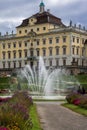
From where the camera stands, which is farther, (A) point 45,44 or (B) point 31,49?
(B) point 31,49

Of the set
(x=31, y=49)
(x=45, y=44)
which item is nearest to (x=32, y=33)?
(x=31, y=49)

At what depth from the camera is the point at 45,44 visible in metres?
84.4

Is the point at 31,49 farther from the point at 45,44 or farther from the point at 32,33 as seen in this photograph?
the point at 45,44

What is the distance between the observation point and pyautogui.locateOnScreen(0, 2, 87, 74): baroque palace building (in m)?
79.8

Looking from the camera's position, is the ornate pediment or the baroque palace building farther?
the ornate pediment

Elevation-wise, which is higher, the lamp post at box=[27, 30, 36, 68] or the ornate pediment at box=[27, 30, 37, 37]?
the ornate pediment at box=[27, 30, 37, 37]

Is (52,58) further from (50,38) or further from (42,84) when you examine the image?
(42,84)

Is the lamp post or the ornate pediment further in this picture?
the lamp post

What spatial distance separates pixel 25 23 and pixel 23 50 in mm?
6375

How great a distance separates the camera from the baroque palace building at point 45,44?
7981 centimetres

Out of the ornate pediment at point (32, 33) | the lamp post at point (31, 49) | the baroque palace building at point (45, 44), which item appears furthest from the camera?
the lamp post at point (31, 49)

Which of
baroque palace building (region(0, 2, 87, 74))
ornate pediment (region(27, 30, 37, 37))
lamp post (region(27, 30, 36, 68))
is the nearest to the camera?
baroque palace building (region(0, 2, 87, 74))

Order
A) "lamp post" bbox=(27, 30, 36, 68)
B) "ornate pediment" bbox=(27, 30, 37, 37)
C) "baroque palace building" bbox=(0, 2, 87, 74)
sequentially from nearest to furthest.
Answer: "baroque palace building" bbox=(0, 2, 87, 74) → "ornate pediment" bbox=(27, 30, 37, 37) → "lamp post" bbox=(27, 30, 36, 68)

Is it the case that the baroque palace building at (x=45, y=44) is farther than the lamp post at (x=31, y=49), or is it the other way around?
the lamp post at (x=31, y=49)
